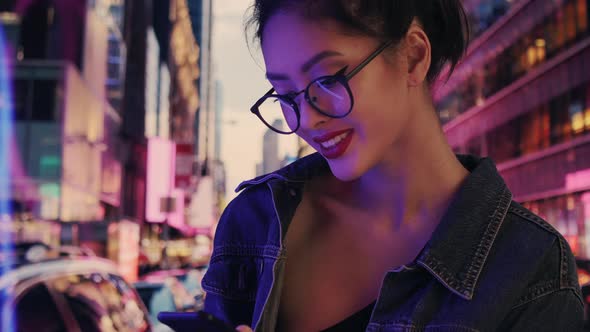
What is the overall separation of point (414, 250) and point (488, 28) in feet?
117

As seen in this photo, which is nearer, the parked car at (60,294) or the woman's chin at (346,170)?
the woman's chin at (346,170)

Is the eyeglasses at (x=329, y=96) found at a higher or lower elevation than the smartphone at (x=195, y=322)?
higher

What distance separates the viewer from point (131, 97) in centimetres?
4072

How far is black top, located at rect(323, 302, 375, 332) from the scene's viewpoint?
1877mm

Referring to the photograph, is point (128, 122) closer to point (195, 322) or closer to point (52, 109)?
point (52, 109)

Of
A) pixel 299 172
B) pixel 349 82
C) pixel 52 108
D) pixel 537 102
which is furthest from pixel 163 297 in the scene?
pixel 537 102

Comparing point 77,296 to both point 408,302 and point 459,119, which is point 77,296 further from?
point 459,119

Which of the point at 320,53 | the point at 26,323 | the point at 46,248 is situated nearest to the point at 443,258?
the point at 320,53

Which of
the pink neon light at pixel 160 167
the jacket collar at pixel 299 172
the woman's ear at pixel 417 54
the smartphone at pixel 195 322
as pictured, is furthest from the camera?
the pink neon light at pixel 160 167

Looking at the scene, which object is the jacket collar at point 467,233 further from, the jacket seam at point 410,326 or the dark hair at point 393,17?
the dark hair at point 393,17

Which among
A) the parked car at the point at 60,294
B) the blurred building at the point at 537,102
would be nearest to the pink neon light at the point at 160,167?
the blurred building at the point at 537,102

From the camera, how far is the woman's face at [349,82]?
173 centimetres

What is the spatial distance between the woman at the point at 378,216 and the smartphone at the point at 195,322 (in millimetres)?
333

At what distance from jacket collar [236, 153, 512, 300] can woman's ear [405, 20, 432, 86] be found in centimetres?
30
